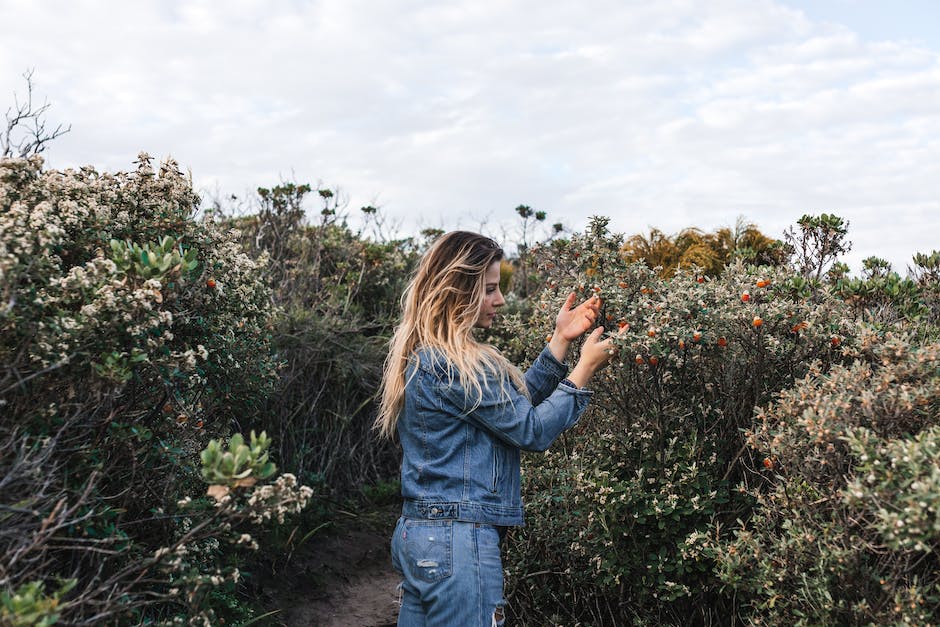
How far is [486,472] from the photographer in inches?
112

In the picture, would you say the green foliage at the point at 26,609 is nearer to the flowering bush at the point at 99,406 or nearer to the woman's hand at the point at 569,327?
the flowering bush at the point at 99,406

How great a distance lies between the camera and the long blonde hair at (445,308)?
2.96 meters

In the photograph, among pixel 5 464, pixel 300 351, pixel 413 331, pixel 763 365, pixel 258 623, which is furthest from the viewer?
pixel 300 351

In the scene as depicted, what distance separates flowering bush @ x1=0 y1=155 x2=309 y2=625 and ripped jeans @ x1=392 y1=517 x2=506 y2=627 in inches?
18.8

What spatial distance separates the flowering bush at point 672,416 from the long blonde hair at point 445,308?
38.8 inches

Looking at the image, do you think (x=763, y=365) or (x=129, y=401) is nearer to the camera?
(x=129, y=401)

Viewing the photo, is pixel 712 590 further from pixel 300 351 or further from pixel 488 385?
pixel 300 351

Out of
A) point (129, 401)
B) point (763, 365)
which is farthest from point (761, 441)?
point (129, 401)

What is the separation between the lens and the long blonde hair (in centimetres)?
296

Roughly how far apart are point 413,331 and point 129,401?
1.17 meters

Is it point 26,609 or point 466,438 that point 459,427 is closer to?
point 466,438

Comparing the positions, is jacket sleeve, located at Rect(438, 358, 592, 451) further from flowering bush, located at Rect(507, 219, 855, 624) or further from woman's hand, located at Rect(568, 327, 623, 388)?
flowering bush, located at Rect(507, 219, 855, 624)

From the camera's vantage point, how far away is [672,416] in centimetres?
406

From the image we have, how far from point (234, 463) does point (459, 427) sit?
84 centimetres
